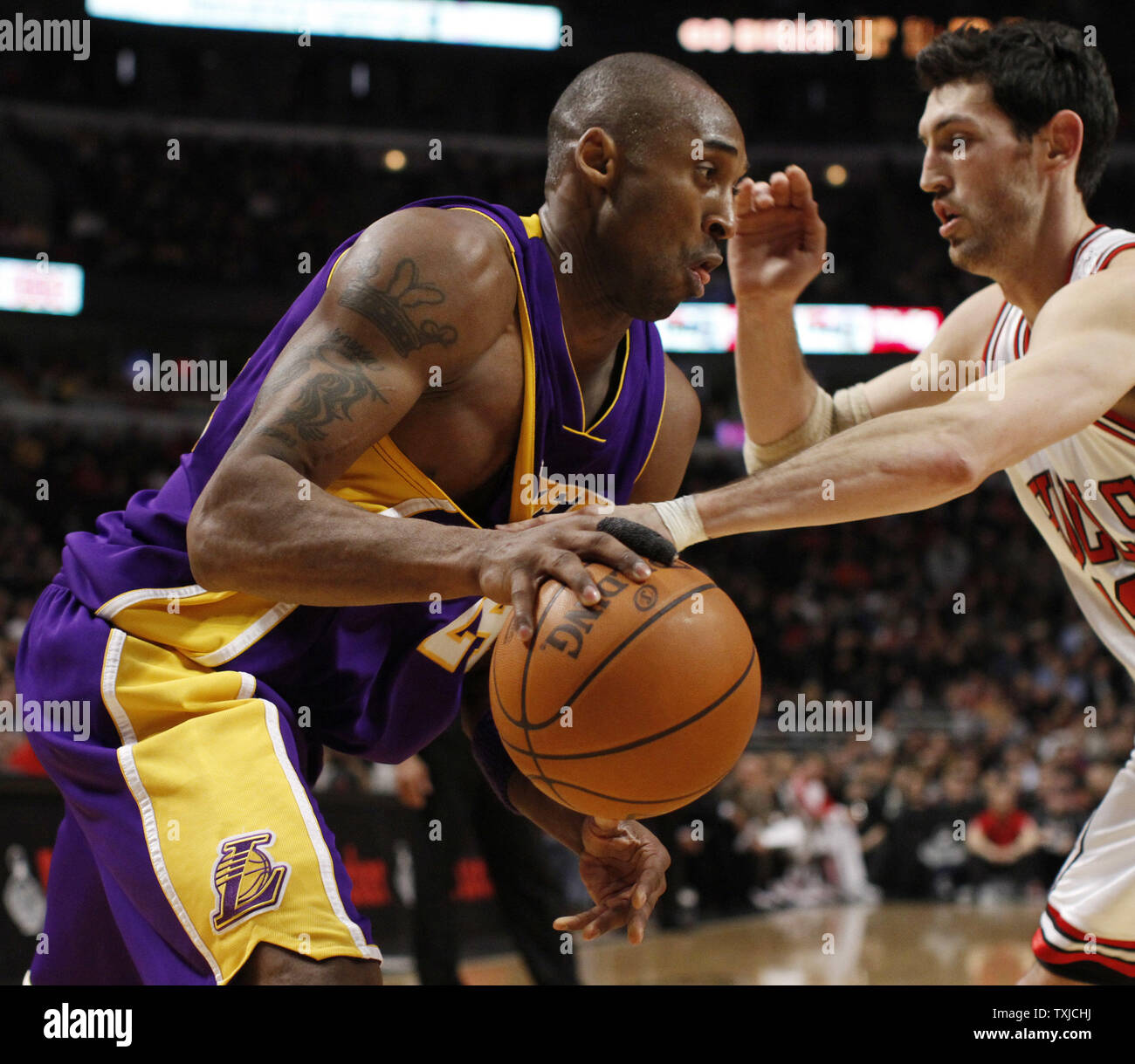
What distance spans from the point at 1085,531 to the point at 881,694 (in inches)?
466

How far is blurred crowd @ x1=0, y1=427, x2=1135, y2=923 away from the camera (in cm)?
1079

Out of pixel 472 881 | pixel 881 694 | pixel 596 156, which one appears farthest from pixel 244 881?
pixel 881 694

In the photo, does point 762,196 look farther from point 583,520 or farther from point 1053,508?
point 583,520

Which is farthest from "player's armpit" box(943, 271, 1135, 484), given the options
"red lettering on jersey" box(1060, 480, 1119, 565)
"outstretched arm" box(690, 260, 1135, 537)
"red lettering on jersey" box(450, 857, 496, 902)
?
"red lettering on jersey" box(450, 857, 496, 902)

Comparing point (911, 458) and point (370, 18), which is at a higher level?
point (370, 18)

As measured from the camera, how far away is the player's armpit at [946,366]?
3.67 meters

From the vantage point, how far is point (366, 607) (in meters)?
2.57

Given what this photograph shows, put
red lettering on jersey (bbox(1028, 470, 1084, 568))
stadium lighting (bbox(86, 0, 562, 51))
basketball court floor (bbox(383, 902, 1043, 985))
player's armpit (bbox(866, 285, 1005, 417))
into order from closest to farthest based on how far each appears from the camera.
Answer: red lettering on jersey (bbox(1028, 470, 1084, 568)) → player's armpit (bbox(866, 285, 1005, 417)) → basketball court floor (bbox(383, 902, 1043, 985)) → stadium lighting (bbox(86, 0, 562, 51))

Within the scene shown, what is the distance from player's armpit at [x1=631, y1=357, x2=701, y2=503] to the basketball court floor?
3.85 metres

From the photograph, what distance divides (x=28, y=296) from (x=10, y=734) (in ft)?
32.3

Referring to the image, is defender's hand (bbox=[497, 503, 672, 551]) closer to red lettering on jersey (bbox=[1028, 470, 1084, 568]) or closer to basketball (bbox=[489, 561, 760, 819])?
basketball (bbox=[489, 561, 760, 819])

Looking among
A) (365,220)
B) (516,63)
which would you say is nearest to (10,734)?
(365,220)

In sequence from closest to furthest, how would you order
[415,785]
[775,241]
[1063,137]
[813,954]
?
[1063,137] < [775,241] < [415,785] < [813,954]

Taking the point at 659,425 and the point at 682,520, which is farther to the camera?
the point at 659,425
